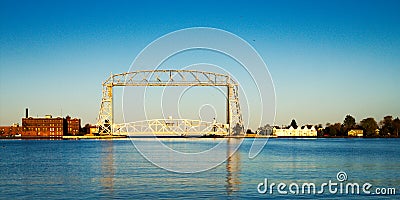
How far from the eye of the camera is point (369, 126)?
13462 centimetres

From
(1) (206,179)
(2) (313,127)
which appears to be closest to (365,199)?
(1) (206,179)

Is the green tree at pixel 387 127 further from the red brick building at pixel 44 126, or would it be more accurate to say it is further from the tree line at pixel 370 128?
the red brick building at pixel 44 126

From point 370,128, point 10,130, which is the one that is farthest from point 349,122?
point 10,130

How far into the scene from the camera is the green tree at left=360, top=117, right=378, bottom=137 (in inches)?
5295

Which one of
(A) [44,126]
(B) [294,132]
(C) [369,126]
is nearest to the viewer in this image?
(A) [44,126]

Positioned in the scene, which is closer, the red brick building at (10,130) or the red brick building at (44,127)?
the red brick building at (44,127)

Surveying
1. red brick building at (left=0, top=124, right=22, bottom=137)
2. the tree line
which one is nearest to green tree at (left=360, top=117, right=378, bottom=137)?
the tree line

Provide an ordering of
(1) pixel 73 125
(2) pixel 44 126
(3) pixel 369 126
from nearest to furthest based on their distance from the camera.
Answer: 1. (2) pixel 44 126
2. (1) pixel 73 125
3. (3) pixel 369 126

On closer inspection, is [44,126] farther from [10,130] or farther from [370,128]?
[370,128]

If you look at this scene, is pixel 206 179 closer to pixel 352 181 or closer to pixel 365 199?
pixel 352 181

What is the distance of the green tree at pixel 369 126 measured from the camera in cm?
13450

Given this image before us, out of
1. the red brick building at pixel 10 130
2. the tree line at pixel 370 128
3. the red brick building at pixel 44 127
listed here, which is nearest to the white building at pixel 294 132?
the tree line at pixel 370 128

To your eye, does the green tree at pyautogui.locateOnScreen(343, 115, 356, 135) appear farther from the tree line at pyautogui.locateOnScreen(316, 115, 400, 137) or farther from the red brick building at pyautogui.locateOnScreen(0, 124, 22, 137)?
the red brick building at pyautogui.locateOnScreen(0, 124, 22, 137)

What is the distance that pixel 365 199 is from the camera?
16.7m
